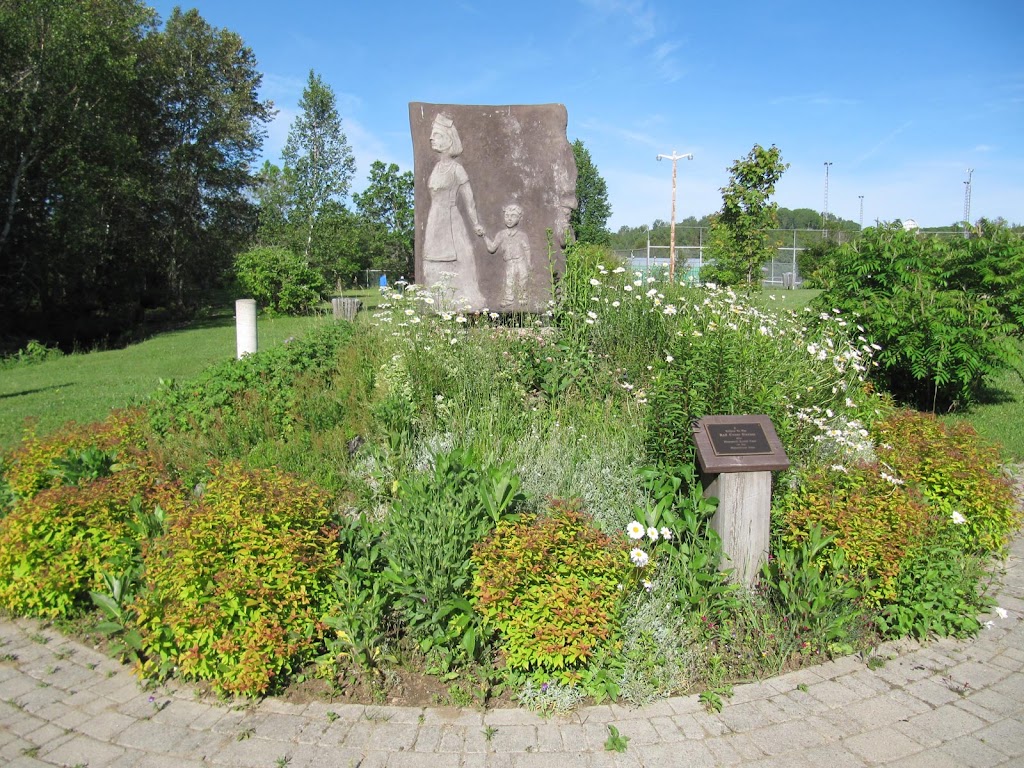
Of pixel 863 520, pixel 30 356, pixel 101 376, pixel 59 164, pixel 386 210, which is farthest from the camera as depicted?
pixel 386 210

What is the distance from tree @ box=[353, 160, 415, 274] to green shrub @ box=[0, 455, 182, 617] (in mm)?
28758

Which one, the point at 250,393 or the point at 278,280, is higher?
the point at 278,280

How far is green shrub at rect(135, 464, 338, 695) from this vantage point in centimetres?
278

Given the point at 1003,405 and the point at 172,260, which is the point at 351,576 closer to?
the point at 1003,405

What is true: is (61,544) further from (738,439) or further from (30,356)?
(30,356)

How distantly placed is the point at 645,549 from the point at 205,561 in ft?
6.40

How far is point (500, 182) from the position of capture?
7320 millimetres

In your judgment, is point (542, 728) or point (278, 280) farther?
point (278, 280)

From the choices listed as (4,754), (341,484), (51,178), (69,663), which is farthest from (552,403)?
(51,178)

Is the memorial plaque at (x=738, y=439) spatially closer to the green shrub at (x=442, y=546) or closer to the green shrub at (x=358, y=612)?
the green shrub at (x=442, y=546)

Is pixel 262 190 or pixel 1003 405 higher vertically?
pixel 262 190

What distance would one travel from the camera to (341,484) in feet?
13.6

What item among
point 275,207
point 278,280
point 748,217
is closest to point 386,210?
point 275,207

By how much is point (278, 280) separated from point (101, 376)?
28.4 ft
